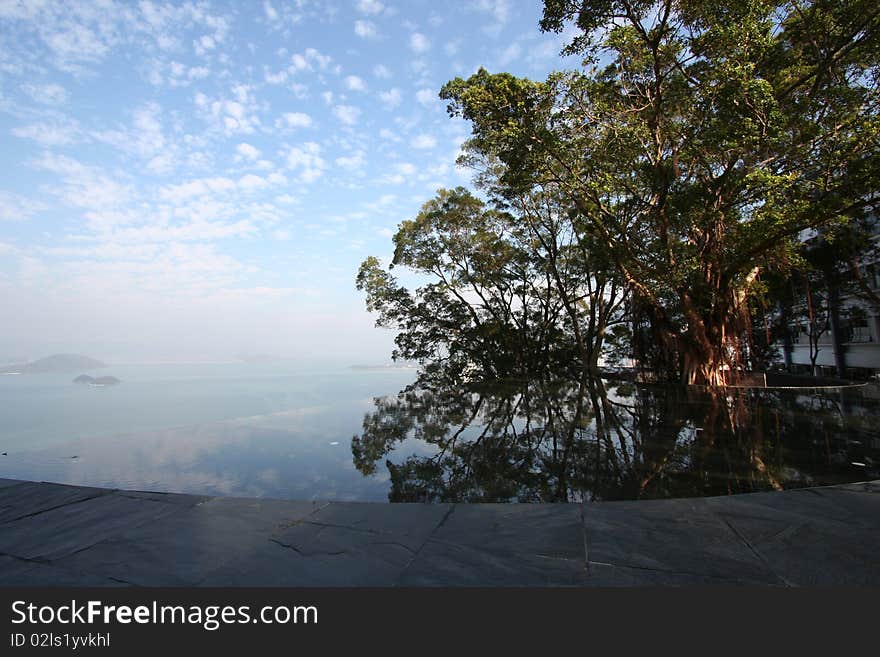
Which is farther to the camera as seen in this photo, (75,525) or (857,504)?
(857,504)

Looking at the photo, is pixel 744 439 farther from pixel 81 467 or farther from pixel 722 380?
pixel 722 380

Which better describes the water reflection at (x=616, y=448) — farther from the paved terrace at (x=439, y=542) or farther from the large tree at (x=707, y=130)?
the large tree at (x=707, y=130)

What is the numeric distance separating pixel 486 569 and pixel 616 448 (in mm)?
3271

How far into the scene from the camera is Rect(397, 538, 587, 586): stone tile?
6.30 feet

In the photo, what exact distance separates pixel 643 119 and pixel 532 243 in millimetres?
8712

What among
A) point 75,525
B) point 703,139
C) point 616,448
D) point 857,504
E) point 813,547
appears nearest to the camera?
point 813,547

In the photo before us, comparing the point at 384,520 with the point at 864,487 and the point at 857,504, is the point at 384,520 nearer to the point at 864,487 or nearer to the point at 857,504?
the point at 857,504

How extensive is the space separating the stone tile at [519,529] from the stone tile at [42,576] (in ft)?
5.17

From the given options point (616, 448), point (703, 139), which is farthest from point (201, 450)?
point (703, 139)

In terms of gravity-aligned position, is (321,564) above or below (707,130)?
below

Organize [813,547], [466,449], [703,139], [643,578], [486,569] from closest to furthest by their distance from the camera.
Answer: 1. [643,578]
2. [486,569]
3. [813,547]
4. [466,449]
5. [703,139]

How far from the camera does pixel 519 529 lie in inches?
99.0

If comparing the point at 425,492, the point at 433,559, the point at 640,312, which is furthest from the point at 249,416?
the point at 640,312

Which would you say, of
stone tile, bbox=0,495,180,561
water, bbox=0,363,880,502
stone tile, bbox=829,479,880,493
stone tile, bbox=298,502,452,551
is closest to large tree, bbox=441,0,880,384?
water, bbox=0,363,880,502
